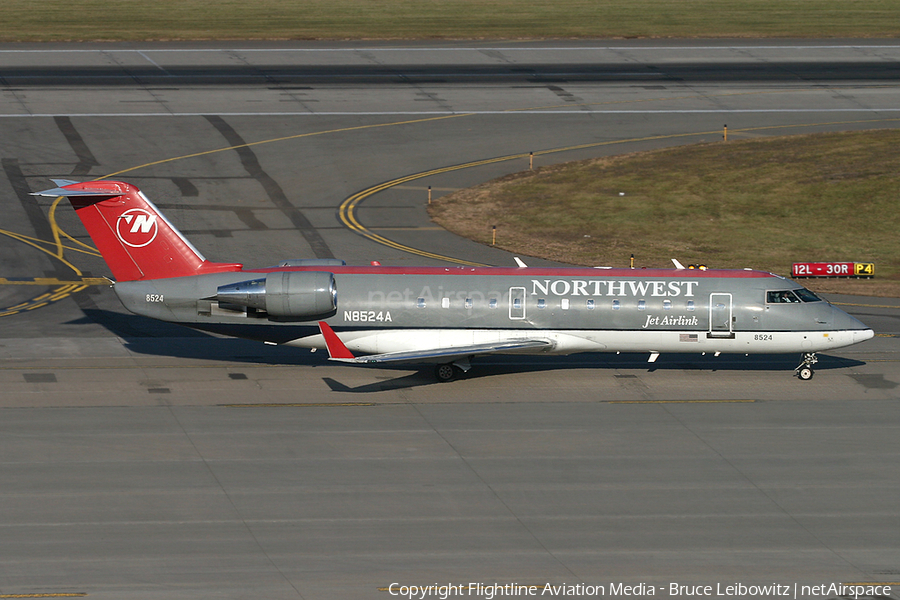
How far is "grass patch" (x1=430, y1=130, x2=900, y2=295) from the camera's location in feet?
176

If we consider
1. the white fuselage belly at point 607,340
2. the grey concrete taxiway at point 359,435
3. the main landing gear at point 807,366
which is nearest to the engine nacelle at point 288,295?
the white fuselage belly at point 607,340

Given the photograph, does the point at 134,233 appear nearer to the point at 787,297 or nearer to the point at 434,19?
the point at 787,297

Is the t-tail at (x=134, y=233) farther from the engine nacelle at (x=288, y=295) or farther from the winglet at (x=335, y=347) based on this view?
the winglet at (x=335, y=347)

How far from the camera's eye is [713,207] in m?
59.5

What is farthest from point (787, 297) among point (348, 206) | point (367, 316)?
point (348, 206)

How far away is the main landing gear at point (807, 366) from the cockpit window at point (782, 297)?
7.04 feet

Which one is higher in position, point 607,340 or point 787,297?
point 787,297

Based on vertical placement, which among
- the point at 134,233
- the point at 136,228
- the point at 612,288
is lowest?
the point at 612,288

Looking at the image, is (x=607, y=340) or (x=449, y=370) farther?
(x=449, y=370)

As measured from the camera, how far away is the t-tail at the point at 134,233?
37.9 meters

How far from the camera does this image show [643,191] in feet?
201

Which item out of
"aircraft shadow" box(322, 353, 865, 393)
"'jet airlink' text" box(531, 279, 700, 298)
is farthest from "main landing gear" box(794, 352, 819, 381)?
"'jet airlink' text" box(531, 279, 700, 298)

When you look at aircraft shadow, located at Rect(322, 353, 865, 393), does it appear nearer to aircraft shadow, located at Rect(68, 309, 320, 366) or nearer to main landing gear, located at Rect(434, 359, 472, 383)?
main landing gear, located at Rect(434, 359, 472, 383)

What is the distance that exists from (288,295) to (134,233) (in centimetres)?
620
